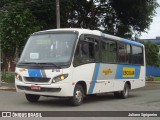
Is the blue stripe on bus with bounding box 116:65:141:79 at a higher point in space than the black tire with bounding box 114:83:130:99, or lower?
Result: higher

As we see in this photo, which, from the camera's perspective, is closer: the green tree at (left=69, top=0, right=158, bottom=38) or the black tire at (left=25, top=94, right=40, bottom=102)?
the black tire at (left=25, top=94, right=40, bottom=102)

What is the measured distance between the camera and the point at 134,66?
71.9 feet

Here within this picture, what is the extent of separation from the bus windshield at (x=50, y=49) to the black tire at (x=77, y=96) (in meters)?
1.16

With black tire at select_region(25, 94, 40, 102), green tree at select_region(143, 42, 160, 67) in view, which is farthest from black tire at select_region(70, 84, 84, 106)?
green tree at select_region(143, 42, 160, 67)

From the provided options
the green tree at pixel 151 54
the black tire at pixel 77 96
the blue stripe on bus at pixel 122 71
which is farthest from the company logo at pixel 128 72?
the green tree at pixel 151 54

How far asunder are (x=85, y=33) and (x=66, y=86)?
258cm

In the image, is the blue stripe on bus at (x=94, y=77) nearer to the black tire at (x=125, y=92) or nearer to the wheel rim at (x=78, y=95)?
the wheel rim at (x=78, y=95)

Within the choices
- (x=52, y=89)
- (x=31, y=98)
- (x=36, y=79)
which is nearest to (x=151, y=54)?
(x=31, y=98)

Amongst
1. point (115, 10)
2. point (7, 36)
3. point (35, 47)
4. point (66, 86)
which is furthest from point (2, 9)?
point (66, 86)

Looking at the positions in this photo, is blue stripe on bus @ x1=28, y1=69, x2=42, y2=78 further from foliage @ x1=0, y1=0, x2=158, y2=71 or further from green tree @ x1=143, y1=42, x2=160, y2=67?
green tree @ x1=143, y1=42, x2=160, y2=67

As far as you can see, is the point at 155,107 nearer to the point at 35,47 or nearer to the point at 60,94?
the point at 60,94

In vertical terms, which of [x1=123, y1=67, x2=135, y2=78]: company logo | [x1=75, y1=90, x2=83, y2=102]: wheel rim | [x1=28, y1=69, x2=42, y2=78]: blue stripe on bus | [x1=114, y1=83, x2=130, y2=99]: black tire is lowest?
[x1=114, y1=83, x2=130, y2=99]: black tire

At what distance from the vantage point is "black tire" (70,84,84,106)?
15472 millimetres

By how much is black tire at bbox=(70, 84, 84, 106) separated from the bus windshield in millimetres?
1160
